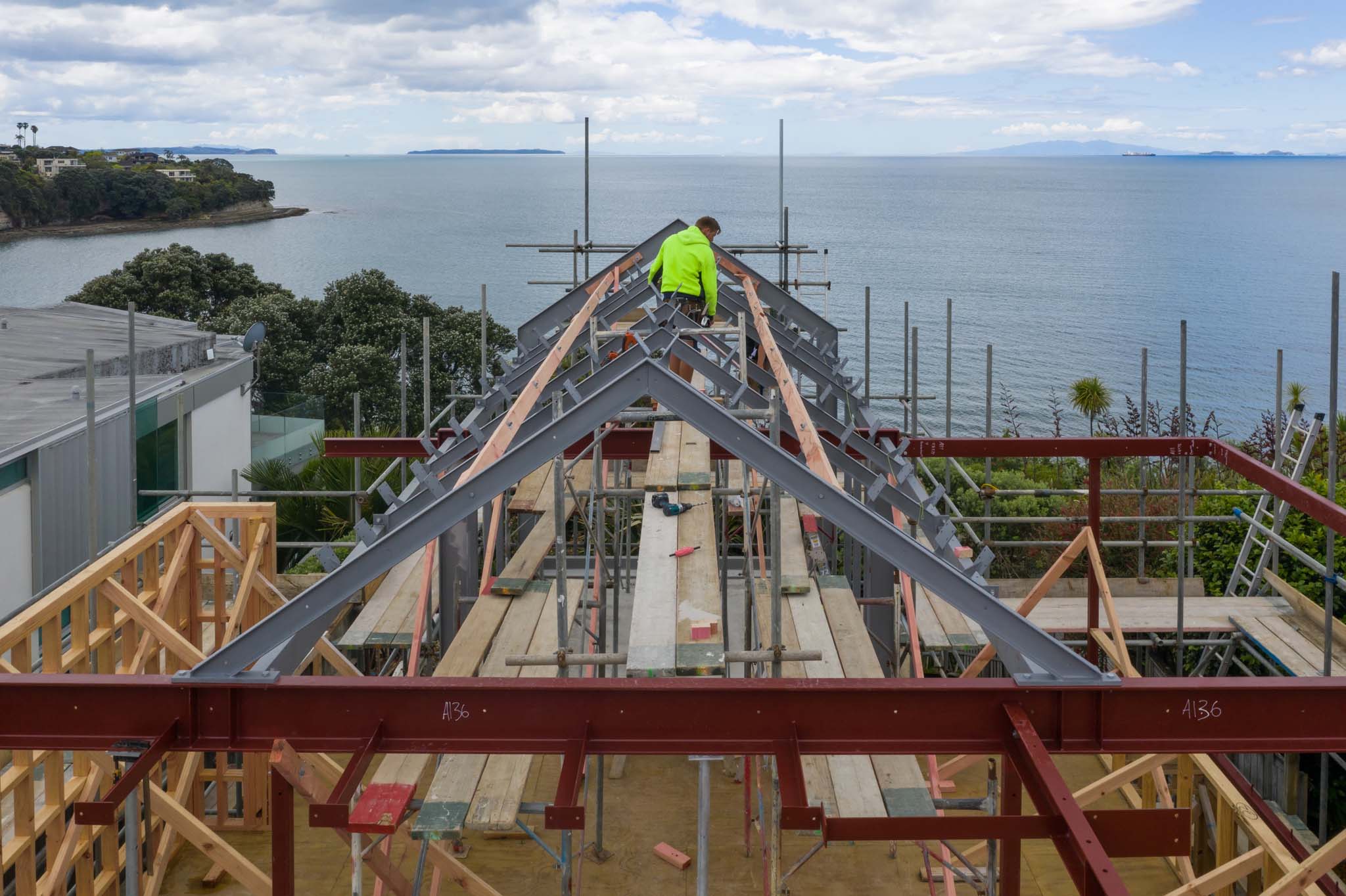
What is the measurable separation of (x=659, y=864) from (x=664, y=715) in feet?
16.8

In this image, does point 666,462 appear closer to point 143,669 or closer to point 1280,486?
point 1280,486

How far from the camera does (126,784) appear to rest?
450cm

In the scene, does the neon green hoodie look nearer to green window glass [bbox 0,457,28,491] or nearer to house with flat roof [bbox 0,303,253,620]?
house with flat roof [bbox 0,303,253,620]

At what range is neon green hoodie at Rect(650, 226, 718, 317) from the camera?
10898 mm

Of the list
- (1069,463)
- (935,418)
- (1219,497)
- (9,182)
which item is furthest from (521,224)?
(1219,497)

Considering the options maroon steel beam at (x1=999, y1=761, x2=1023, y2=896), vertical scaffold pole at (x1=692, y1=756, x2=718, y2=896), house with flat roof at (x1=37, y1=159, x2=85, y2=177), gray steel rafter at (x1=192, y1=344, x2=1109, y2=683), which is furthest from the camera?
house with flat roof at (x1=37, y1=159, x2=85, y2=177)

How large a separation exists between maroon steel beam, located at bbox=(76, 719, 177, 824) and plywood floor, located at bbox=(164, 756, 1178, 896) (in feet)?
14.0

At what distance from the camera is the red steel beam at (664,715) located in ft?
16.0

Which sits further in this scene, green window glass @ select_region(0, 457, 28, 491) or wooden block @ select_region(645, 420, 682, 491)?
green window glass @ select_region(0, 457, 28, 491)

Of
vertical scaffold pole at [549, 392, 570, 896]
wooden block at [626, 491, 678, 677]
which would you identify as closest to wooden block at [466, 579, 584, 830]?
vertical scaffold pole at [549, 392, 570, 896]

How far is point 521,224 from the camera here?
166000mm

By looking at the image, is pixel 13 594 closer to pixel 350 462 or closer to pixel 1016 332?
pixel 350 462

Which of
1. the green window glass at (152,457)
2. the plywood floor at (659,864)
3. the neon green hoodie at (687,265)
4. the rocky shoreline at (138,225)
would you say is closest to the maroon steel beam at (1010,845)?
the plywood floor at (659,864)

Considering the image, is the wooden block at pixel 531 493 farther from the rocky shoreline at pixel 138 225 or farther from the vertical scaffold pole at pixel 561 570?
the rocky shoreline at pixel 138 225
